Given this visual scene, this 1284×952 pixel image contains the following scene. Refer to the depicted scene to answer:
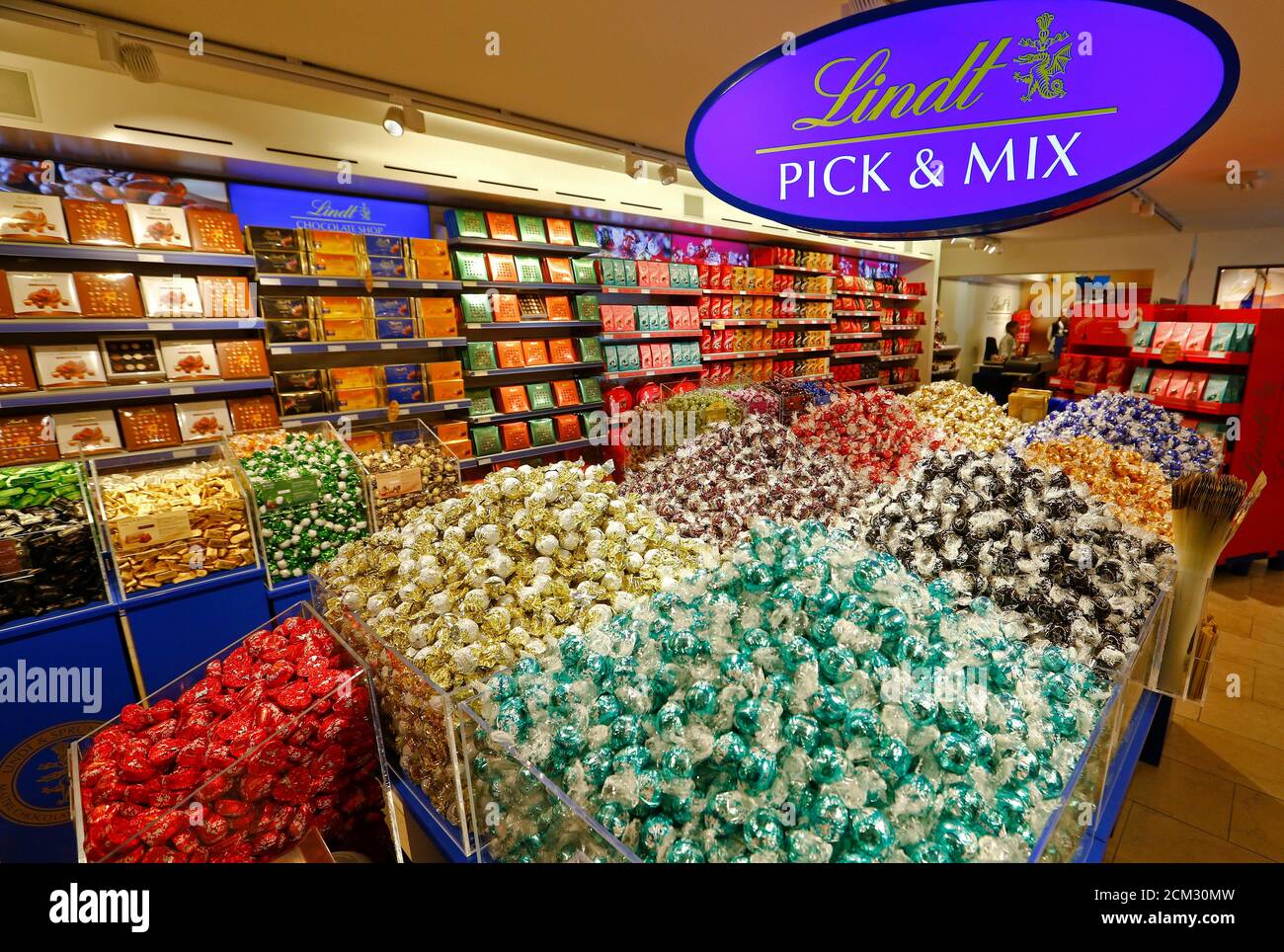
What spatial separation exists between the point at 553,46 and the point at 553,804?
3186 millimetres

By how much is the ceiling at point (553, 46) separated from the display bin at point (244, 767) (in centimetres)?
257

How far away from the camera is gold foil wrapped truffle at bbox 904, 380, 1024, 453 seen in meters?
3.89

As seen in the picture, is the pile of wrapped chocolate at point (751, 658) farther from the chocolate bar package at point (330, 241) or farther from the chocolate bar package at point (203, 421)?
the chocolate bar package at point (330, 241)

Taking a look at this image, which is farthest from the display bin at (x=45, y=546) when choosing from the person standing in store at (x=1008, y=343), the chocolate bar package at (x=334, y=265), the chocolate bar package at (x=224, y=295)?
the person standing in store at (x=1008, y=343)

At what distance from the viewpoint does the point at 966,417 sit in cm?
429

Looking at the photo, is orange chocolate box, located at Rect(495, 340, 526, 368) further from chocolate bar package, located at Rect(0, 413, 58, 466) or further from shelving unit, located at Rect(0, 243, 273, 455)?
chocolate bar package, located at Rect(0, 413, 58, 466)

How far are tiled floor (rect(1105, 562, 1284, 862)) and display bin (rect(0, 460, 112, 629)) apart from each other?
12.5ft

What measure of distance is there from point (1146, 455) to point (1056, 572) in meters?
2.61

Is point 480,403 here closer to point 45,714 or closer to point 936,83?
point 45,714

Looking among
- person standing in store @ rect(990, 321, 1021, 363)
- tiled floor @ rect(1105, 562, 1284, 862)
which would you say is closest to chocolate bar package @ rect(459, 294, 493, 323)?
tiled floor @ rect(1105, 562, 1284, 862)

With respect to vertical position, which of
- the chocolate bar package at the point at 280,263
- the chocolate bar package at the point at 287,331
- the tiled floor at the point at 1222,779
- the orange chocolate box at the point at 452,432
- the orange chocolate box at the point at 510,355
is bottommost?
the tiled floor at the point at 1222,779

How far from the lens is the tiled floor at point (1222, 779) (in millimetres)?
2168

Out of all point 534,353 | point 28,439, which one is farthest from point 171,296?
point 534,353

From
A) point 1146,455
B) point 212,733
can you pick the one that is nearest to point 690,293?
point 1146,455
